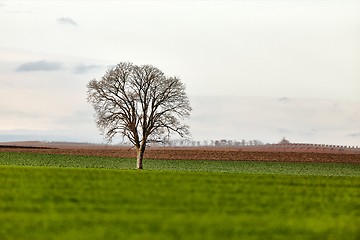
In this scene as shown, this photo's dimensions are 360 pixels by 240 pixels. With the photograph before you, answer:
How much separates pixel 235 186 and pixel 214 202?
7.36 meters

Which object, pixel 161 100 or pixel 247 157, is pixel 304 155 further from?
pixel 161 100

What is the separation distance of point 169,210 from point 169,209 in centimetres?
19

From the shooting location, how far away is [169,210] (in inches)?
824

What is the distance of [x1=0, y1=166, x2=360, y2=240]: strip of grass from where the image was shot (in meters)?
17.2

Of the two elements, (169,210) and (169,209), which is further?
(169,209)

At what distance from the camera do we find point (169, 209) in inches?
832

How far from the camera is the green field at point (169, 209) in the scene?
17172 mm

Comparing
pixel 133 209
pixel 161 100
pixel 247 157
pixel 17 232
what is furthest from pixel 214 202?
pixel 247 157

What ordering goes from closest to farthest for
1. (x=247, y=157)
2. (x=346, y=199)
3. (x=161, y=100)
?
(x=346, y=199), (x=161, y=100), (x=247, y=157)

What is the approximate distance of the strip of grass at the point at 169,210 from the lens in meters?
17.2

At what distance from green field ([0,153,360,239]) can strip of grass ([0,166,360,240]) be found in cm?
3

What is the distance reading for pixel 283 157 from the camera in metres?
84.5

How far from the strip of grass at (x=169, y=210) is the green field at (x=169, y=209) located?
3cm

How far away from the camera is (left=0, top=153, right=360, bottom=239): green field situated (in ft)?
56.3
